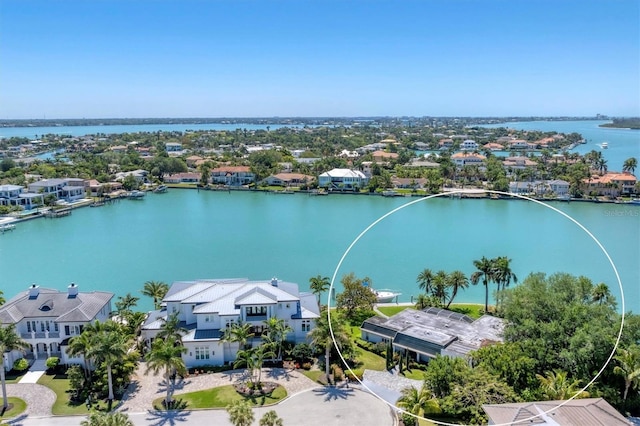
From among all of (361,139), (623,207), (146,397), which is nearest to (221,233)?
(146,397)

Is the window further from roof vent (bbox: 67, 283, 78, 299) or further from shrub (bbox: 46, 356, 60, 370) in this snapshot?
roof vent (bbox: 67, 283, 78, 299)

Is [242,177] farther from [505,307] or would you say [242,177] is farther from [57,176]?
[505,307]

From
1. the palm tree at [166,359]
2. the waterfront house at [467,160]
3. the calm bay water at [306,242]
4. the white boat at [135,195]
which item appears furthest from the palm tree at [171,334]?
the waterfront house at [467,160]

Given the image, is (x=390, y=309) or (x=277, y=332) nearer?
(x=277, y=332)

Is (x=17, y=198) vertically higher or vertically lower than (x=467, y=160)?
lower

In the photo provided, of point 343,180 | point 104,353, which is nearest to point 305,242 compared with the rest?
point 104,353

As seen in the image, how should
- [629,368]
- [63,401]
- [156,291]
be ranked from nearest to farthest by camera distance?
1. [629,368]
2. [63,401]
3. [156,291]

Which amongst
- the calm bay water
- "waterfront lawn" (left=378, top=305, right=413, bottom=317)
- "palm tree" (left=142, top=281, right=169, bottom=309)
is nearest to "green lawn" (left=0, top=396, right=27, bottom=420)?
"palm tree" (left=142, top=281, right=169, bottom=309)

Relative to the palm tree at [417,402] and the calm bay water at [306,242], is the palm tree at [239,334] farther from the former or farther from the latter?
the calm bay water at [306,242]

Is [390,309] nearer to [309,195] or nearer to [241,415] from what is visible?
Result: [241,415]
